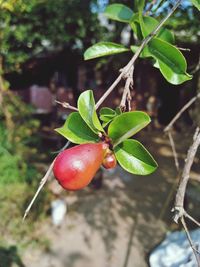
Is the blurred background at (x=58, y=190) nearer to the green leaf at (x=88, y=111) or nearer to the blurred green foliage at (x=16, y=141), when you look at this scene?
the blurred green foliage at (x=16, y=141)

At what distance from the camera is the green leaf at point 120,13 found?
0.73m

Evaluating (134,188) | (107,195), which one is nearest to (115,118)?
(107,195)

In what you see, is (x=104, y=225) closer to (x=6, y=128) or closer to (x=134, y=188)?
(x=134, y=188)

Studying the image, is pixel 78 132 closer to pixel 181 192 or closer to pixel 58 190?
pixel 181 192

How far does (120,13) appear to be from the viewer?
2.40ft

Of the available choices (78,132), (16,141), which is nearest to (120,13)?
(78,132)

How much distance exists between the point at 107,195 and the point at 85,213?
55 cm

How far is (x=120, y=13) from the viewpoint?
2.40ft

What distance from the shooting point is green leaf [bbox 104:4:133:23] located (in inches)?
28.6

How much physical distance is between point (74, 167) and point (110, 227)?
3.53 meters

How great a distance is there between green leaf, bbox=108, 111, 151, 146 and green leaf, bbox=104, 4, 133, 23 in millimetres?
296

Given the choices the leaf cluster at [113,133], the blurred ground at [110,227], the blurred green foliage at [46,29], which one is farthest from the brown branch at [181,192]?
the blurred green foliage at [46,29]

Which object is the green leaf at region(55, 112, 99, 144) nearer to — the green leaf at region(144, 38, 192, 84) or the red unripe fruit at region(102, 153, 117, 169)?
the red unripe fruit at region(102, 153, 117, 169)

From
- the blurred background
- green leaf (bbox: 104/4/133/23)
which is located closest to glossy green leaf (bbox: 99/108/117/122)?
green leaf (bbox: 104/4/133/23)
